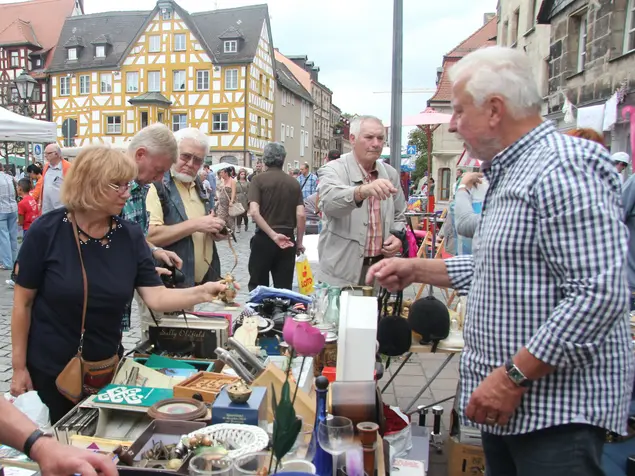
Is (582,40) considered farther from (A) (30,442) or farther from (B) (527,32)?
(A) (30,442)

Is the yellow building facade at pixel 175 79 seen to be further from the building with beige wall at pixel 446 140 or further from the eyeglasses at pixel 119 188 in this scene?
the eyeglasses at pixel 119 188

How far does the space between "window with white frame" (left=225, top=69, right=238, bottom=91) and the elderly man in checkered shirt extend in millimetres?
34919

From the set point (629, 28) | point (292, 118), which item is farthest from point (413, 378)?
point (292, 118)

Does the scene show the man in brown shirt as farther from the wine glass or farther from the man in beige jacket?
the wine glass

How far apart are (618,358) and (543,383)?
21 centimetres

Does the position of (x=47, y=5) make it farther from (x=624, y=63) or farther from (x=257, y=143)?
(x=624, y=63)

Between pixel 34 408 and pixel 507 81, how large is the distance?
1941 mm

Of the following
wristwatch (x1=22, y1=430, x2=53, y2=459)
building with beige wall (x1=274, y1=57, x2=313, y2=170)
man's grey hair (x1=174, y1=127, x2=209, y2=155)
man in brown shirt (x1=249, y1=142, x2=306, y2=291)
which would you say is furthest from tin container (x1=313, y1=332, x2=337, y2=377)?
building with beige wall (x1=274, y1=57, x2=313, y2=170)

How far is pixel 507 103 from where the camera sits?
5.00 feet

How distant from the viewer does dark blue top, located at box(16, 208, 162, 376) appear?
2193 millimetres

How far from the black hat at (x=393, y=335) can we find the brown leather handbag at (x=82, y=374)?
3.97 ft

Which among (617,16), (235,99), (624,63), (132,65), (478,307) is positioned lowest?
(478,307)

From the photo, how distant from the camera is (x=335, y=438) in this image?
1537 millimetres

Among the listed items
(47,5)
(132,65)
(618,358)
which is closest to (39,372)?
(618,358)
